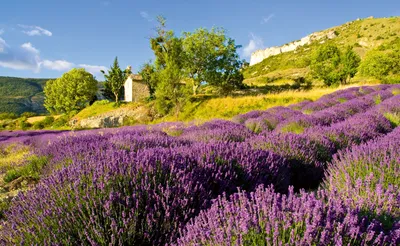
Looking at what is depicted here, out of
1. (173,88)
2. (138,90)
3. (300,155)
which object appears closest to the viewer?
(300,155)

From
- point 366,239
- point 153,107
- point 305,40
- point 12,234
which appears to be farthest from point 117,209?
point 305,40

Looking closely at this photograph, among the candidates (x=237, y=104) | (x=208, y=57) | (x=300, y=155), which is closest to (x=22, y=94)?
(x=208, y=57)

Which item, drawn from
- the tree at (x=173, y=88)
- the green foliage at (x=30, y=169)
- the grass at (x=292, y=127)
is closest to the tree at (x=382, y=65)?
the tree at (x=173, y=88)

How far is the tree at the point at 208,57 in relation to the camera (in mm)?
26797

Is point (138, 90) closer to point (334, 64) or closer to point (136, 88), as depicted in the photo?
point (136, 88)

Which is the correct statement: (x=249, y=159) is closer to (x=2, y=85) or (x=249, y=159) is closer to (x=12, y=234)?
(x=12, y=234)

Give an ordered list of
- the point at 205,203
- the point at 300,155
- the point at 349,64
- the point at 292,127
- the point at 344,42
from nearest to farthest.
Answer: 1. the point at 205,203
2. the point at 300,155
3. the point at 292,127
4. the point at 349,64
5. the point at 344,42

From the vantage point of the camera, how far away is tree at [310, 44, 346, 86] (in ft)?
106

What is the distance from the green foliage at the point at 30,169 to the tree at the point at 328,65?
34415 mm

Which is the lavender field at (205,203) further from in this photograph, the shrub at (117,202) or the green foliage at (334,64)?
the green foliage at (334,64)

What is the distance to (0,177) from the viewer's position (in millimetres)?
5152

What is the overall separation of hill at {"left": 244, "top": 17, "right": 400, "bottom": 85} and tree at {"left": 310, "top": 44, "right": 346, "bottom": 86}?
1748cm

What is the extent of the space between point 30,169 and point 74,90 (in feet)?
168

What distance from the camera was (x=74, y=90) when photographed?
166 ft
